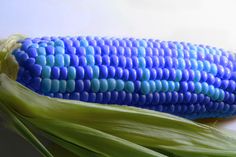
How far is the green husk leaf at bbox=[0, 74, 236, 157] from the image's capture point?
0.48 metres

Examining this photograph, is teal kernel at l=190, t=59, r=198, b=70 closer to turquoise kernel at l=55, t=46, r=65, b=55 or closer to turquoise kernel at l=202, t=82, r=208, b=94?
turquoise kernel at l=202, t=82, r=208, b=94

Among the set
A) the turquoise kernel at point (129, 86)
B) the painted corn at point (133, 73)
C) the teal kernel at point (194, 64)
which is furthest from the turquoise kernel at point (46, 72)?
the teal kernel at point (194, 64)

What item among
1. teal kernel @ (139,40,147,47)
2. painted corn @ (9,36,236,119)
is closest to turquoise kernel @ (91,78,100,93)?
painted corn @ (9,36,236,119)

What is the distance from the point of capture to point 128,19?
77 cm

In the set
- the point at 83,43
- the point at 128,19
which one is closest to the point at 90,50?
the point at 83,43

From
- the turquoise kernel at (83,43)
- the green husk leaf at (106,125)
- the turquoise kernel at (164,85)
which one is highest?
the turquoise kernel at (83,43)

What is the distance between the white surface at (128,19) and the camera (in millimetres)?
677

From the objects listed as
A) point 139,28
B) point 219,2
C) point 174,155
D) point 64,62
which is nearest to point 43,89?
point 64,62

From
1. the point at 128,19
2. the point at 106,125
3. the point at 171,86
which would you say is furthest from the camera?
the point at 128,19

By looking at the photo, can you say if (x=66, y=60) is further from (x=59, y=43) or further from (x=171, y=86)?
(x=171, y=86)

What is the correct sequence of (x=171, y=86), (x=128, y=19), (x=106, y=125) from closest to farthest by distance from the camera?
(x=106, y=125) < (x=171, y=86) < (x=128, y=19)

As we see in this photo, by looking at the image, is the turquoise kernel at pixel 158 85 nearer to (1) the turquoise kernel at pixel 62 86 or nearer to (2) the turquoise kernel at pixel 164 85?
(2) the turquoise kernel at pixel 164 85

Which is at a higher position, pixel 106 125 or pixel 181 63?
pixel 181 63

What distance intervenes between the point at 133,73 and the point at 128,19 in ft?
0.73
